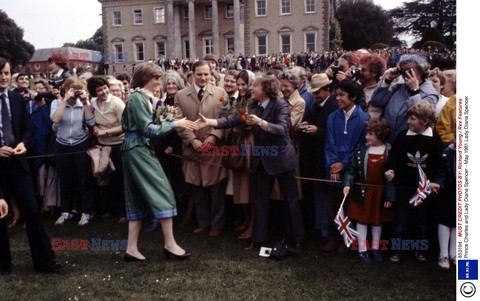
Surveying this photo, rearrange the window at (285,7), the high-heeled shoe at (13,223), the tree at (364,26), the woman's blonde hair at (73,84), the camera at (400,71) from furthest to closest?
the tree at (364,26) < the window at (285,7) < the high-heeled shoe at (13,223) < the woman's blonde hair at (73,84) < the camera at (400,71)

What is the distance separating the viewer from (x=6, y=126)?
450cm

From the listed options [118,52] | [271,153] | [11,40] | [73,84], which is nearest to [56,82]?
[73,84]

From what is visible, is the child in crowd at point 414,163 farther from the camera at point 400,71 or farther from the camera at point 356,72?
A: the camera at point 356,72

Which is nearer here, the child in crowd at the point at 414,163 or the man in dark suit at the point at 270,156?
the child in crowd at the point at 414,163

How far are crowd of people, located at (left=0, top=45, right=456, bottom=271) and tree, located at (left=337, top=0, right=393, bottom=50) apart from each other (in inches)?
2071

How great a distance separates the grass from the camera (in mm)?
4043

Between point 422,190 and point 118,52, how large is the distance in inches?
1893

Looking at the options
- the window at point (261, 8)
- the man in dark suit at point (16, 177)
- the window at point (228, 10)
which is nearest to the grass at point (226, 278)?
the man in dark suit at point (16, 177)

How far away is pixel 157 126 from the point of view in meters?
4.57

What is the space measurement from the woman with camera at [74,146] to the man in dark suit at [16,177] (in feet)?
5.41

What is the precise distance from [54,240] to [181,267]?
2217 millimetres

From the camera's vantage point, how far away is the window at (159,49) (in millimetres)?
47219

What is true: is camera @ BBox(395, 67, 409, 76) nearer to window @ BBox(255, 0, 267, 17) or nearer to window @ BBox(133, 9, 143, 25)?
window @ BBox(255, 0, 267, 17)

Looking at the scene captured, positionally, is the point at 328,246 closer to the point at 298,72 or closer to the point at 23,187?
the point at 298,72
